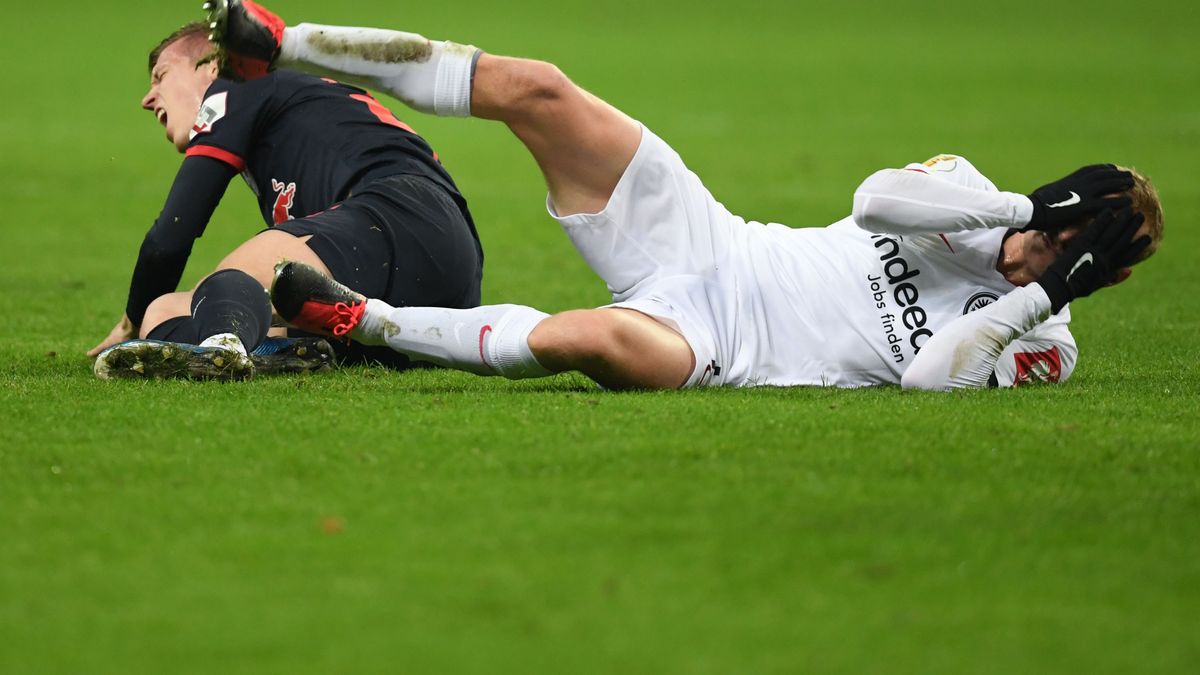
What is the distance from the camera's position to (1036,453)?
4195 mm

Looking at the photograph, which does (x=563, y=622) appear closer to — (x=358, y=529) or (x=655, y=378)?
(x=358, y=529)

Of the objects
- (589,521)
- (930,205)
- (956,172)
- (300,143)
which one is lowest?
(589,521)

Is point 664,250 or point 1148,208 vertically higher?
point 1148,208

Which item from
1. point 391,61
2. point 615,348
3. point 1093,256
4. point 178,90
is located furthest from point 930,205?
point 178,90

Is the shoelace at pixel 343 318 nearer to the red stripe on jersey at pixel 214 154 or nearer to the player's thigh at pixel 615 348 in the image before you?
the player's thigh at pixel 615 348

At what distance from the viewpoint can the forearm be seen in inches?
199

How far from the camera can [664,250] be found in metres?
5.34

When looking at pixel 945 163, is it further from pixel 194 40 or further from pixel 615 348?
pixel 194 40

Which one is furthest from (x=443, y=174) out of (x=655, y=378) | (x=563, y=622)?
(x=563, y=622)

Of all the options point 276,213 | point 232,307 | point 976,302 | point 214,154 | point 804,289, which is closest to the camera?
point 232,307

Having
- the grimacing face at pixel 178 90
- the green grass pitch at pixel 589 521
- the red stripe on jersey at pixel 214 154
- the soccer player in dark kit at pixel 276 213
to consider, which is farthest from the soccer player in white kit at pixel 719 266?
the grimacing face at pixel 178 90

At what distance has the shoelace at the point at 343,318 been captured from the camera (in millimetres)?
4941

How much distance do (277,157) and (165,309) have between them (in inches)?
32.0

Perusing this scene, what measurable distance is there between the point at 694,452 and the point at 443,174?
241 centimetres
